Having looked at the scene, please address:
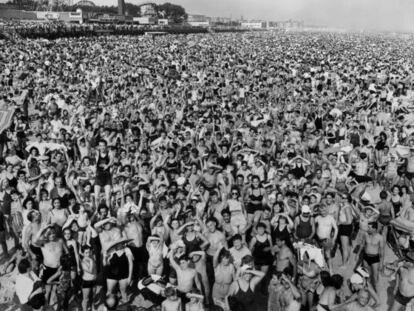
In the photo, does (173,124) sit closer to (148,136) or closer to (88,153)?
(148,136)

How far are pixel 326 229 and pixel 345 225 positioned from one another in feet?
1.32

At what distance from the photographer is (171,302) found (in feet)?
14.1

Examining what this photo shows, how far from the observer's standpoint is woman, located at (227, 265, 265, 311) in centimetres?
466

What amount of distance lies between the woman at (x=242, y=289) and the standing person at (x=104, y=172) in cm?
272

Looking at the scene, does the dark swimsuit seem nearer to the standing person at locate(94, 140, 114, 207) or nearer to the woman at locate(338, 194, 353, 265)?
the woman at locate(338, 194, 353, 265)

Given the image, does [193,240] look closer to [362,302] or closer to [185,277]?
[185,277]

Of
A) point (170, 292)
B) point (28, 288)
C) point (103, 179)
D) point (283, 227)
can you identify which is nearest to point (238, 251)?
point (283, 227)

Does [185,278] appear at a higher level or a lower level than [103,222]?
lower

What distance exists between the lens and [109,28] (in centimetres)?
6028

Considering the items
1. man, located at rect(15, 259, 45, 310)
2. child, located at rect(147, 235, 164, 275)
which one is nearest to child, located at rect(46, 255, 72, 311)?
man, located at rect(15, 259, 45, 310)

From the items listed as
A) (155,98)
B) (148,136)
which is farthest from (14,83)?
(148,136)

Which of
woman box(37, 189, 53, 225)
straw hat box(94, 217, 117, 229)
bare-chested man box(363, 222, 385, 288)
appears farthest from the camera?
woman box(37, 189, 53, 225)

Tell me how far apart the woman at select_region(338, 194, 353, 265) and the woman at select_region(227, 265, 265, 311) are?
187 centimetres

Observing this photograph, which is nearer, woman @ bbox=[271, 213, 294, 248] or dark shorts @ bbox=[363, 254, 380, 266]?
woman @ bbox=[271, 213, 294, 248]
